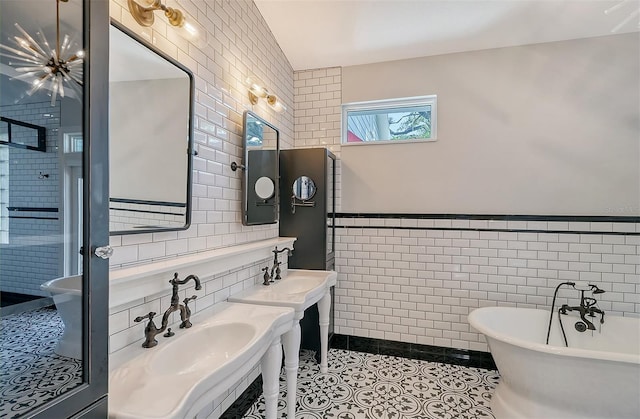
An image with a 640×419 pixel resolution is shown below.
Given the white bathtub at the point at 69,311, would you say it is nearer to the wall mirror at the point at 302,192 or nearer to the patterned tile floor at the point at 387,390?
the patterned tile floor at the point at 387,390

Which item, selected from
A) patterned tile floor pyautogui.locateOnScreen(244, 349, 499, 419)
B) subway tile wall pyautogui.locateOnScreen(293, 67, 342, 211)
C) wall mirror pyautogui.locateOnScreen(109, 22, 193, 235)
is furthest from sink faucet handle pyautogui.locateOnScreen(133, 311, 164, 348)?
subway tile wall pyautogui.locateOnScreen(293, 67, 342, 211)

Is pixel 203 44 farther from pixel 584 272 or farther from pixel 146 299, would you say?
pixel 584 272

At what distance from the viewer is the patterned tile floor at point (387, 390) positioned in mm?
2168

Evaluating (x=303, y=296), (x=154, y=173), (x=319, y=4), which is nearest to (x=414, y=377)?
(x=303, y=296)

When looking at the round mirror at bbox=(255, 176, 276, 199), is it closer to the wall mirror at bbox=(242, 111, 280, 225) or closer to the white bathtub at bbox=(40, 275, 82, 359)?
the wall mirror at bbox=(242, 111, 280, 225)

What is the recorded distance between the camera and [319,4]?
7.99ft

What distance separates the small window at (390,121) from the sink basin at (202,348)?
2192 millimetres

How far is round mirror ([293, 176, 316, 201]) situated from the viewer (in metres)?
2.89

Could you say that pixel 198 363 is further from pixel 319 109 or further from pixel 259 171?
pixel 319 109

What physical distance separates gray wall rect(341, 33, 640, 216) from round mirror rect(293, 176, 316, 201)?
463mm

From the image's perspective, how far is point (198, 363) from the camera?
1.43 meters

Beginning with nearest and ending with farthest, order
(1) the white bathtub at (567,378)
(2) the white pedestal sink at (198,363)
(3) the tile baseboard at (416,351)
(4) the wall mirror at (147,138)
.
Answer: (2) the white pedestal sink at (198,363), (4) the wall mirror at (147,138), (1) the white bathtub at (567,378), (3) the tile baseboard at (416,351)

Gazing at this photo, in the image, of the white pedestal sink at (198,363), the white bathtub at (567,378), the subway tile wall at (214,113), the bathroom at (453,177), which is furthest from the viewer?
the bathroom at (453,177)

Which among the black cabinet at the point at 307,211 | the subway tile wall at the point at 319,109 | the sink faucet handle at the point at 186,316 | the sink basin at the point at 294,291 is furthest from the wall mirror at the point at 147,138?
the subway tile wall at the point at 319,109
